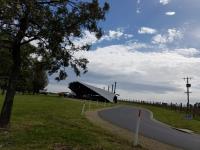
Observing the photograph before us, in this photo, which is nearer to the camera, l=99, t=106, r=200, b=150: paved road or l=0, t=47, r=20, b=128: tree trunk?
l=0, t=47, r=20, b=128: tree trunk

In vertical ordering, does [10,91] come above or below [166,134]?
above

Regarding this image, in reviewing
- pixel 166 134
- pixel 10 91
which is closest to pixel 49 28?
pixel 10 91

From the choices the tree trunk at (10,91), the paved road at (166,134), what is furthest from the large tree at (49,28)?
the paved road at (166,134)

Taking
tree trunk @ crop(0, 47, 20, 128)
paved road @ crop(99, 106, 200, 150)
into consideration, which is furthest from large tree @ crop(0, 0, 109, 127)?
paved road @ crop(99, 106, 200, 150)

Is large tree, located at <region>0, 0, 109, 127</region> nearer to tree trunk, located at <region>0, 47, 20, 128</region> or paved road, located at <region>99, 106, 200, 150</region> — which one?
tree trunk, located at <region>0, 47, 20, 128</region>

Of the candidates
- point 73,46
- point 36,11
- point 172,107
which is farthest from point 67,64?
point 172,107

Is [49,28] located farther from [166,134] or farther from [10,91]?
[166,134]

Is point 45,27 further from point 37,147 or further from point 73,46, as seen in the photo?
point 37,147

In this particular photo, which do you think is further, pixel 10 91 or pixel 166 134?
pixel 166 134

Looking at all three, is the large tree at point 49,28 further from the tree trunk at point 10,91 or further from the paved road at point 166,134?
the paved road at point 166,134

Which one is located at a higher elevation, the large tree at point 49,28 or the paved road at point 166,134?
the large tree at point 49,28

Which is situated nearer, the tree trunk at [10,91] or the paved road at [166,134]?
the tree trunk at [10,91]

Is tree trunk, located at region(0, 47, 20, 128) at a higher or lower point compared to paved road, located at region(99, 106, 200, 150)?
higher

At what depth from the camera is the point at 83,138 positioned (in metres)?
14.1
